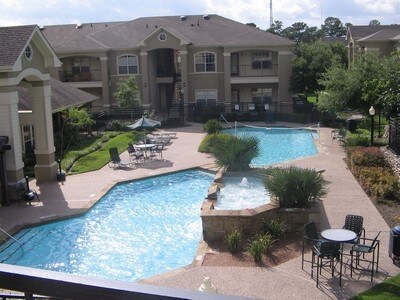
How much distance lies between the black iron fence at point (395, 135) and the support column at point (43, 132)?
572 inches

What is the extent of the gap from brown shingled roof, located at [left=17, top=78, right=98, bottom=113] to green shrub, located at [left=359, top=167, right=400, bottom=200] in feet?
54.5

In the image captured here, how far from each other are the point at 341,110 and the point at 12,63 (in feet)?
60.1

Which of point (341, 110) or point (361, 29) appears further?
point (361, 29)

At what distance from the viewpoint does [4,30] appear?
806 inches

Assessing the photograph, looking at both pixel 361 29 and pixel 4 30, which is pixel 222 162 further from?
pixel 361 29

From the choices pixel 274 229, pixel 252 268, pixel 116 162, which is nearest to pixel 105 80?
pixel 116 162

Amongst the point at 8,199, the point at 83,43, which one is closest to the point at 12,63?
the point at 8,199

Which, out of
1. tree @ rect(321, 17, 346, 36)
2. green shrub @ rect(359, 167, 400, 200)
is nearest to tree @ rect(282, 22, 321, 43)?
tree @ rect(321, 17, 346, 36)

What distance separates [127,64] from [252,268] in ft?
125

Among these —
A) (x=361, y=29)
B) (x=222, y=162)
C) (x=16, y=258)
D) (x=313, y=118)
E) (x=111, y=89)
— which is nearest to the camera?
(x=16, y=258)

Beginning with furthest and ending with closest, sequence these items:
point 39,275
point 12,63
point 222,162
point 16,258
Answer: point 222,162, point 12,63, point 16,258, point 39,275

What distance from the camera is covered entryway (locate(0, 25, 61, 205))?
1891 centimetres

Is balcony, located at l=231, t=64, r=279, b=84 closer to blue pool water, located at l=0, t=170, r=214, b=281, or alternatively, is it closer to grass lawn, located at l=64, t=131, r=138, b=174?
grass lawn, located at l=64, t=131, r=138, b=174

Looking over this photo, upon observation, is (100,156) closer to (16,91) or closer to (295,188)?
(16,91)
